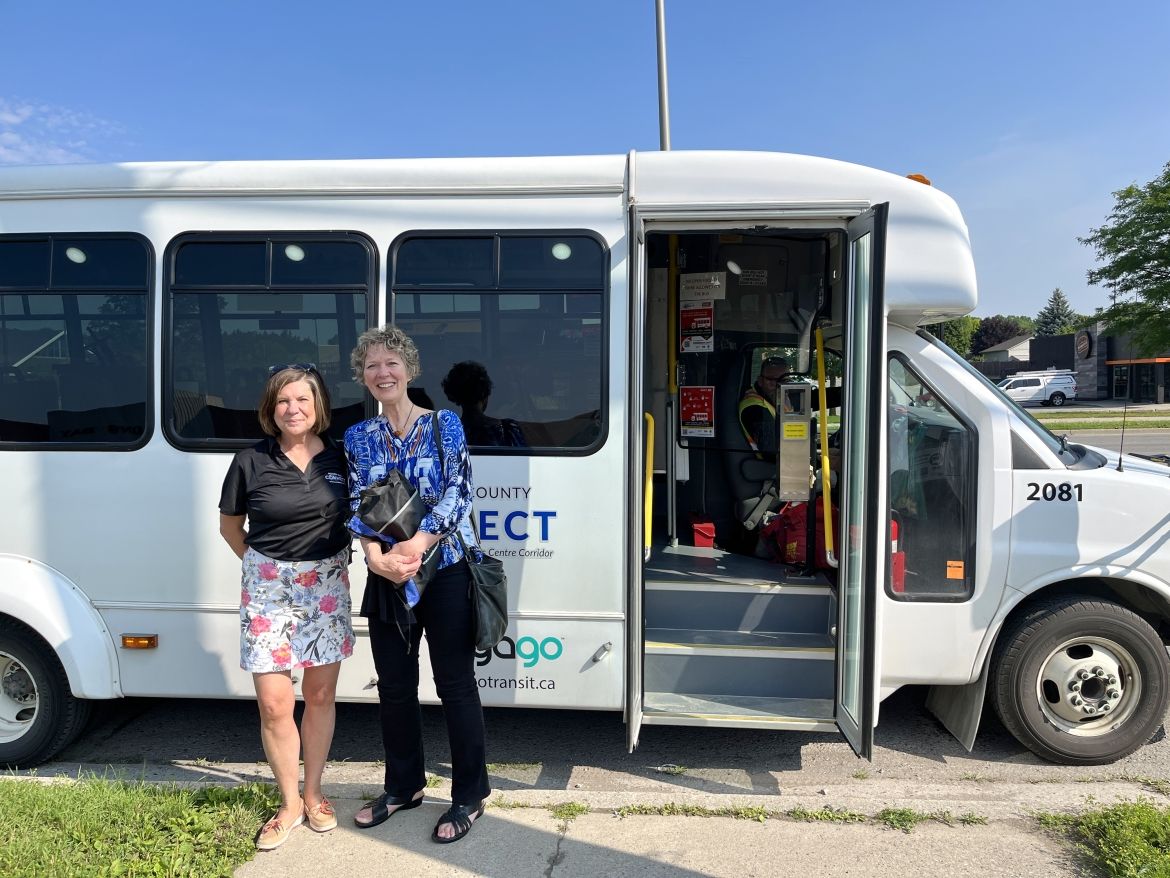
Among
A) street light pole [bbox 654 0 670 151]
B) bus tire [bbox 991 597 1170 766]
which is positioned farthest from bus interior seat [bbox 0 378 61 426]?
street light pole [bbox 654 0 670 151]

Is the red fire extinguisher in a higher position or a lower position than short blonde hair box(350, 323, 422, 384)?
lower

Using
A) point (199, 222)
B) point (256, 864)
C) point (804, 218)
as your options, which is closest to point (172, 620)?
point (256, 864)

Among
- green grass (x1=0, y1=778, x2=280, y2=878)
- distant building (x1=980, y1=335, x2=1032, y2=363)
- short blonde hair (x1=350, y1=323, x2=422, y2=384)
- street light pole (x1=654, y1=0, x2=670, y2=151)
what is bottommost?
green grass (x1=0, y1=778, x2=280, y2=878)

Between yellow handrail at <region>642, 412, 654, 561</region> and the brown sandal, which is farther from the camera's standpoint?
yellow handrail at <region>642, 412, 654, 561</region>

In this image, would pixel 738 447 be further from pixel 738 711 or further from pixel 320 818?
pixel 320 818

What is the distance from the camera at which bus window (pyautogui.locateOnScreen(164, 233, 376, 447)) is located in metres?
3.64

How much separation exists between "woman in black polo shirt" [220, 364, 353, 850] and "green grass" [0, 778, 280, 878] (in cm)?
16

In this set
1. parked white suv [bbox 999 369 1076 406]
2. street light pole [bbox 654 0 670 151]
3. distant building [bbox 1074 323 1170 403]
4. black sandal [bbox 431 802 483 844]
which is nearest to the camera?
black sandal [bbox 431 802 483 844]

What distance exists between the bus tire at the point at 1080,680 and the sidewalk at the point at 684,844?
0.36m

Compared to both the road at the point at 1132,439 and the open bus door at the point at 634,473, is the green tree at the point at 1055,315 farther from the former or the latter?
the open bus door at the point at 634,473

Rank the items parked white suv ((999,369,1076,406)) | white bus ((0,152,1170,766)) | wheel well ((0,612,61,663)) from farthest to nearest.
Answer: parked white suv ((999,369,1076,406)), wheel well ((0,612,61,663)), white bus ((0,152,1170,766))

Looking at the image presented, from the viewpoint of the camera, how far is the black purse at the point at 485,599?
2879 mm

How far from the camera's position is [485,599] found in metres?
2.89

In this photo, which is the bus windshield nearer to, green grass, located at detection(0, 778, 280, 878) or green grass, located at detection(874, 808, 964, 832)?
green grass, located at detection(874, 808, 964, 832)
